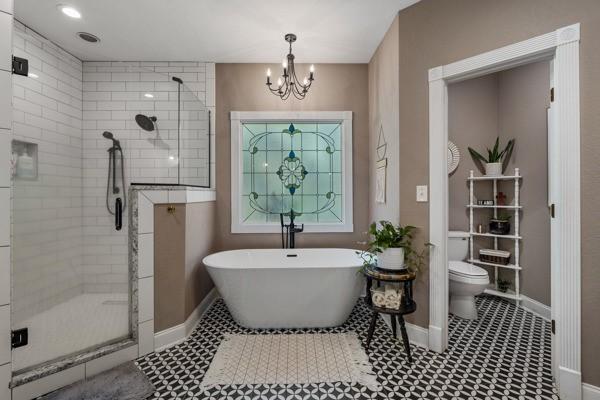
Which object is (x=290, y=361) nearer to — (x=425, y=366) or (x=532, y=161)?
(x=425, y=366)

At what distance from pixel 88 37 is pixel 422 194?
3.28 metres

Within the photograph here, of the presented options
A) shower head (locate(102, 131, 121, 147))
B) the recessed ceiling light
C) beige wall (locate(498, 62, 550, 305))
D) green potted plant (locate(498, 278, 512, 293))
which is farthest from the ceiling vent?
green potted plant (locate(498, 278, 512, 293))

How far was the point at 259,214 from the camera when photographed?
2.97m

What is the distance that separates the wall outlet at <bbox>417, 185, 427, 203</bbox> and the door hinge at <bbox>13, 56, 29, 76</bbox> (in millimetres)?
2633

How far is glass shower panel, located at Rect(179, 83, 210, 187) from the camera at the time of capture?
8.21 ft

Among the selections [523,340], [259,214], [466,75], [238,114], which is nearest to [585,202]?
[466,75]

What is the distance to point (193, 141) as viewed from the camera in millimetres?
2633

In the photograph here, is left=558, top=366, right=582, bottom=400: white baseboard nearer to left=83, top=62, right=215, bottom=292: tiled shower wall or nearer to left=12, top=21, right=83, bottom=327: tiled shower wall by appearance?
left=83, top=62, right=215, bottom=292: tiled shower wall

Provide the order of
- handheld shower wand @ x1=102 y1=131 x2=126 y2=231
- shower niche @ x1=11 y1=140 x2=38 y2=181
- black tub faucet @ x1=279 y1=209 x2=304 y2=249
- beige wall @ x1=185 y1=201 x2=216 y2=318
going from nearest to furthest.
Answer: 1. shower niche @ x1=11 y1=140 x2=38 y2=181
2. handheld shower wand @ x1=102 y1=131 x2=126 y2=231
3. beige wall @ x1=185 y1=201 x2=216 y2=318
4. black tub faucet @ x1=279 y1=209 x2=304 y2=249

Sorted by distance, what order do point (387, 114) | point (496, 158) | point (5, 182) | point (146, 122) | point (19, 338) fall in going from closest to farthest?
point (5, 182), point (19, 338), point (387, 114), point (146, 122), point (496, 158)

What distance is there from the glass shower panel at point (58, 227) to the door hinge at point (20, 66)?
71 millimetres

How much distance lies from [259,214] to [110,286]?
150 cm

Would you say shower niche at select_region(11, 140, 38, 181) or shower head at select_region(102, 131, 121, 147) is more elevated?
shower head at select_region(102, 131, 121, 147)

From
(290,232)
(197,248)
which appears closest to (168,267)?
(197,248)
